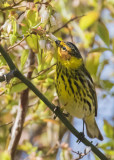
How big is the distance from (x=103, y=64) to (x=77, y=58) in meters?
0.24

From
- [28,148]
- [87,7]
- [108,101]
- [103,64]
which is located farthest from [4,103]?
[87,7]

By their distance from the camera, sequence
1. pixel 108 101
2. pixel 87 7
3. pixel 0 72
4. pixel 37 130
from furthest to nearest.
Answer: pixel 87 7
pixel 37 130
pixel 108 101
pixel 0 72

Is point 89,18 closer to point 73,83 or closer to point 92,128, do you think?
point 73,83

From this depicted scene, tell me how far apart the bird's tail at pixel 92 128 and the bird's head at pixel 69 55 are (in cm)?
69

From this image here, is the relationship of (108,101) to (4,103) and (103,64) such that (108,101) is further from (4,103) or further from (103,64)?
(4,103)

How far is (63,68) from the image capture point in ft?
8.36

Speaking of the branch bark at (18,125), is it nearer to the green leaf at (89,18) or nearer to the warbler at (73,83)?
the warbler at (73,83)

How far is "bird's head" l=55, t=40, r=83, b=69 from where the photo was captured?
2369 millimetres

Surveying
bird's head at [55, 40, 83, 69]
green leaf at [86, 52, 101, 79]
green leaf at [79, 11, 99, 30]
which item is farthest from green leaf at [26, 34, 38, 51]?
green leaf at [79, 11, 99, 30]

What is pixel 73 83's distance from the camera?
256cm

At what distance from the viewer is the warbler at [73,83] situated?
2486 mm

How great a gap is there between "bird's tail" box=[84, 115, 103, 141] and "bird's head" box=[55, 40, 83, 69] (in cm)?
69

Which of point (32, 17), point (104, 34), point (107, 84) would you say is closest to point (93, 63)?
point (107, 84)

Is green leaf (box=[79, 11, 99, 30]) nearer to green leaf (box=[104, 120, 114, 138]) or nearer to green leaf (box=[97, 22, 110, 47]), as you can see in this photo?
green leaf (box=[97, 22, 110, 47])
